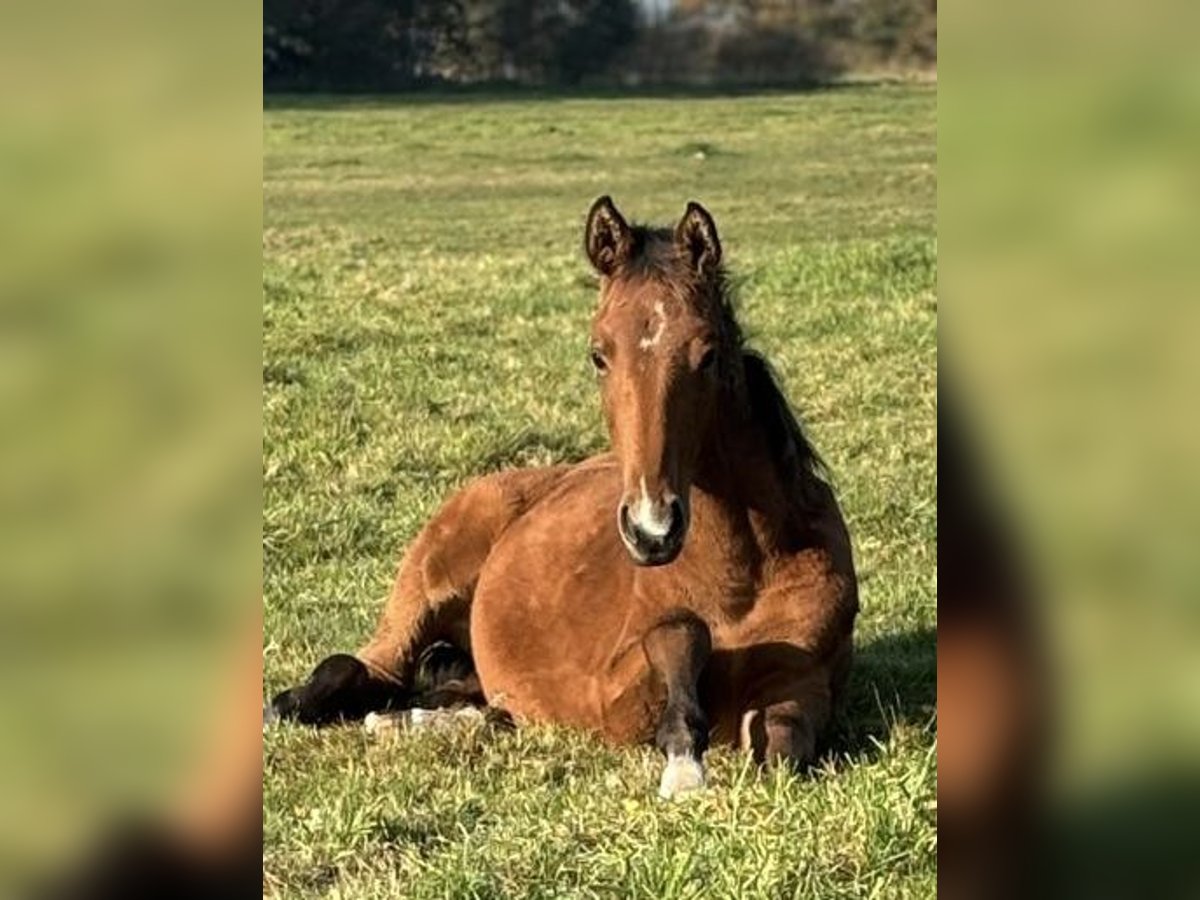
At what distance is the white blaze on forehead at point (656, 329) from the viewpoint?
384 cm

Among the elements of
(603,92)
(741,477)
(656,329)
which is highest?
(603,92)

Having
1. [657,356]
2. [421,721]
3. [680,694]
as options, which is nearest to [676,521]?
[657,356]

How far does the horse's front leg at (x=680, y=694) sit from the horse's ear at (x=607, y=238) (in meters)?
0.97

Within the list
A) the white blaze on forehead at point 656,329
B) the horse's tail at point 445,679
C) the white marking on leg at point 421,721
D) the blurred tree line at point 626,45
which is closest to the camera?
the white blaze on forehead at point 656,329

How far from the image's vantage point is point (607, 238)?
4.11 metres

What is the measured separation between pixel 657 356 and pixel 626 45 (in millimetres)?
43812

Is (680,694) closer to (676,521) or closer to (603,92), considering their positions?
(676,521)

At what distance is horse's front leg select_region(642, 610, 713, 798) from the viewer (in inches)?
154

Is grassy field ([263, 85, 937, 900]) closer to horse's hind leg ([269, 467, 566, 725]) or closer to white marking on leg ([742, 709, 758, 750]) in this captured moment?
white marking on leg ([742, 709, 758, 750])

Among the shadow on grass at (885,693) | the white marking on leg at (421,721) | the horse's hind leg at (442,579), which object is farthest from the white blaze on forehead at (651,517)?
the horse's hind leg at (442,579)

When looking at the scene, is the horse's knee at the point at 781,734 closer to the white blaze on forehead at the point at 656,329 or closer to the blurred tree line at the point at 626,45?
the white blaze on forehead at the point at 656,329
